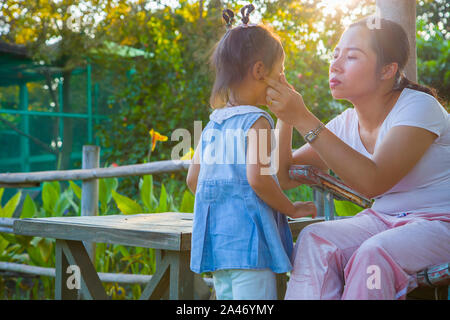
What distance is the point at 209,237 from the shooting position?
1.64 m

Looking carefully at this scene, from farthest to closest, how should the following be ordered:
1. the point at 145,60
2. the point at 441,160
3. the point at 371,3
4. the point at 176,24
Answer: the point at 145,60 < the point at 176,24 < the point at 371,3 < the point at 441,160

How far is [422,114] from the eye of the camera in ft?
5.31

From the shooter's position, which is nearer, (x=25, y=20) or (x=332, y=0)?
(x=332, y=0)

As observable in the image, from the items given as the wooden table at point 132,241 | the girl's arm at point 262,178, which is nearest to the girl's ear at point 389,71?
the girl's arm at point 262,178

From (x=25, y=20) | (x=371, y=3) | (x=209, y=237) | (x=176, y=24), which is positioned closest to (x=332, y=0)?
(x=371, y=3)

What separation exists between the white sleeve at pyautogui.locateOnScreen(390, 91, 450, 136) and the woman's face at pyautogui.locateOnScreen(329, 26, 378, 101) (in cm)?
15

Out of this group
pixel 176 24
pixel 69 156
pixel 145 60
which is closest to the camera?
pixel 176 24

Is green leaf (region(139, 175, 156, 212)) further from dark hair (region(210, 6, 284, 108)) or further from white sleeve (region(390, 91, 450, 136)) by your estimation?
white sleeve (region(390, 91, 450, 136))

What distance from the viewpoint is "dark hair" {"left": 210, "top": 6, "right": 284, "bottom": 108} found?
165cm

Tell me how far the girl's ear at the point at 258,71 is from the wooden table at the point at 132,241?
1.85 ft

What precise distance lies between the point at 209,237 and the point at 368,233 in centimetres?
51

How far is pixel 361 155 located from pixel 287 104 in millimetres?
270
